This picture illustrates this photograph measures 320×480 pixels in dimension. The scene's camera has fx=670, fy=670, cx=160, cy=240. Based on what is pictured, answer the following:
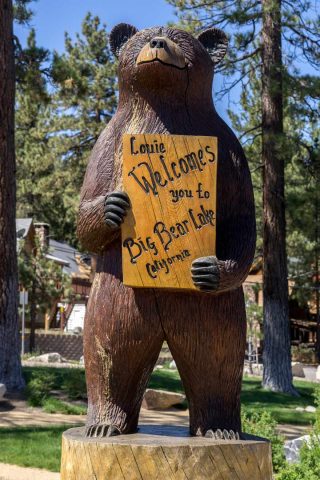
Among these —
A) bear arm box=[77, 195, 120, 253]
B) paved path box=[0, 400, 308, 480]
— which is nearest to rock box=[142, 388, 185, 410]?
paved path box=[0, 400, 308, 480]

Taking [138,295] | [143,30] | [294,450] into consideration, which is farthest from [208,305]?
[294,450]

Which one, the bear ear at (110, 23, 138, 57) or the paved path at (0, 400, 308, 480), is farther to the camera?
the paved path at (0, 400, 308, 480)

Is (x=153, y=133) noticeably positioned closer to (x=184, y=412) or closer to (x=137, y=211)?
(x=137, y=211)

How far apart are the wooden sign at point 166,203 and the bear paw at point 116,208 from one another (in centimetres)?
3

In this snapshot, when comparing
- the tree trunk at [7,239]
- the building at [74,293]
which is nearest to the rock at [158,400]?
the tree trunk at [7,239]

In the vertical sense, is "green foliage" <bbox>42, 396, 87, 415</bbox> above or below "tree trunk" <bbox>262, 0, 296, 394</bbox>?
below

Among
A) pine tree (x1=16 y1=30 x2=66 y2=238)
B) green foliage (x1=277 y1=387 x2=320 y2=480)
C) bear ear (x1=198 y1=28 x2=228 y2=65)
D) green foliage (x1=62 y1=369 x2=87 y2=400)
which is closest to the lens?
bear ear (x1=198 y1=28 x2=228 y2=65)

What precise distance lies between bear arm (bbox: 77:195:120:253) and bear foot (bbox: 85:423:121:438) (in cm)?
78

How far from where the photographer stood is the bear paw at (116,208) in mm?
2910

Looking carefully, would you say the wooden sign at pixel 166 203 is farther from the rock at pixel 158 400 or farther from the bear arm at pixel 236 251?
the rock at pixel 158 400

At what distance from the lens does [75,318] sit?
32.6 metres

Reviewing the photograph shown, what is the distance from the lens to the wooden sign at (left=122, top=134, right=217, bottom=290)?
9.50ft

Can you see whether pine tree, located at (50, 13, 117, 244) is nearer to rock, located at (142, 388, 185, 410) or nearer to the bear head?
rock, located at (142, 388, 185, 410)

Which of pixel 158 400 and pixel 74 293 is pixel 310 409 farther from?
pixel 74 293
